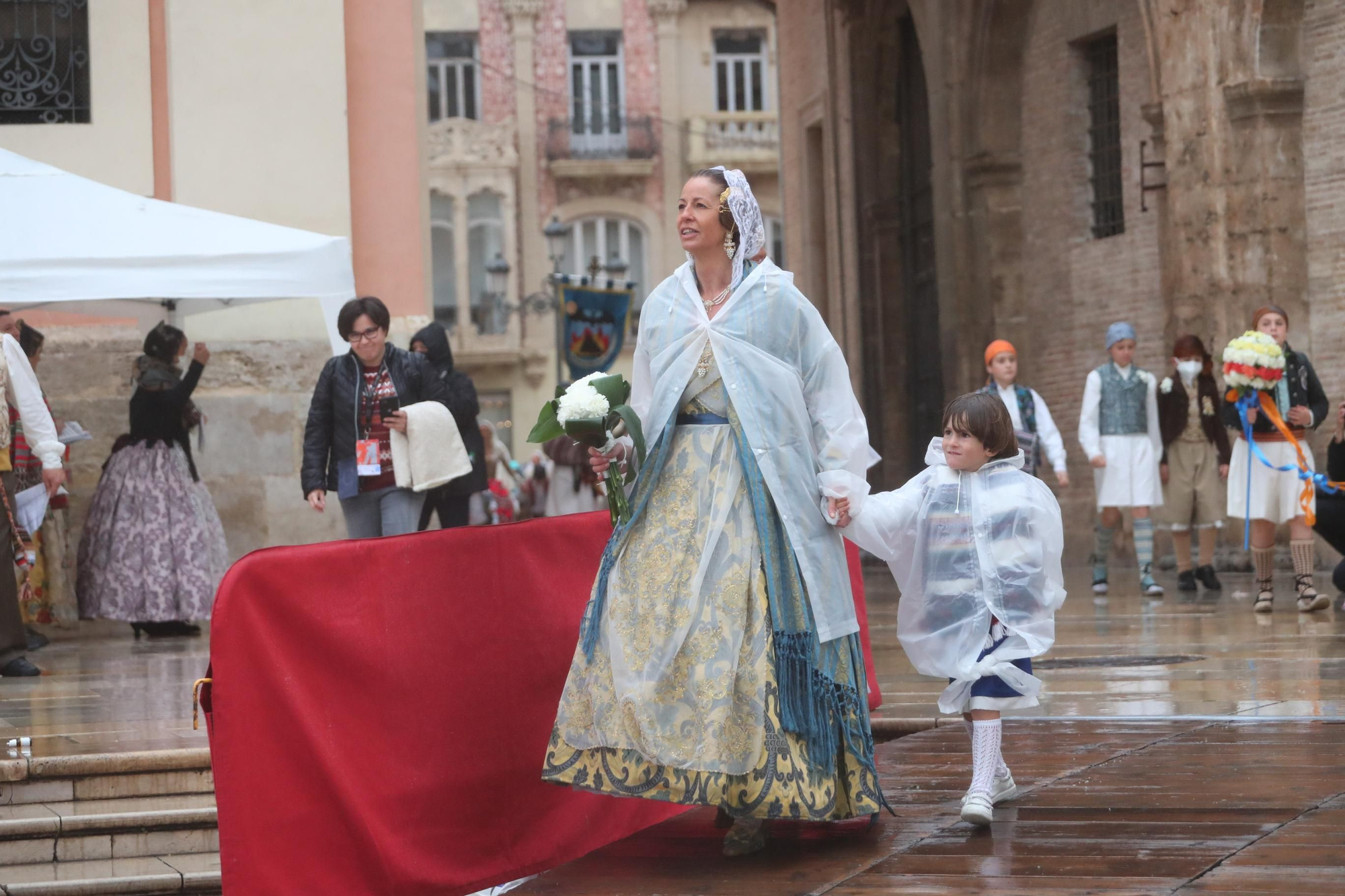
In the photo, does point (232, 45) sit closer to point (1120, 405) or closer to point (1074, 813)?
point (1120, 405)

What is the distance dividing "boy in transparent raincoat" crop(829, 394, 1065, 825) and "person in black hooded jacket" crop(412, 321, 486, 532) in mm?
3852

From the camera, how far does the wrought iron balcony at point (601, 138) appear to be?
44.2 m

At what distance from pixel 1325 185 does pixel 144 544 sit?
31.3 feet

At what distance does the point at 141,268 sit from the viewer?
9336mm

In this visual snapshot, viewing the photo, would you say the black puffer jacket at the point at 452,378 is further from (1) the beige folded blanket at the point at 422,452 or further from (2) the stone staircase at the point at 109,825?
(2) the stone staircase at the point at 109,825

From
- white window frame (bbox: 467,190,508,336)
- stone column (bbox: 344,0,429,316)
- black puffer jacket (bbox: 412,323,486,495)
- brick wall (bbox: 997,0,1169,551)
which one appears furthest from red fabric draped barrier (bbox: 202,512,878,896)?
white window frame (bbox: 467,190,508,336)

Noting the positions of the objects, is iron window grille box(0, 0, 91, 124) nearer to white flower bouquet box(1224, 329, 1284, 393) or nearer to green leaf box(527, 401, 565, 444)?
white flower bouquet box(1224, 329, 1284, 393)

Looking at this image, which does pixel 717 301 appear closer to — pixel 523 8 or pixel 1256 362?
pixel 1256 362

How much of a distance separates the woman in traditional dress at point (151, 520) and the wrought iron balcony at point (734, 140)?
3360 centimetres

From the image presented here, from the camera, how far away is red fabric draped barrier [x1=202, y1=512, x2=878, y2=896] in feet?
14.2

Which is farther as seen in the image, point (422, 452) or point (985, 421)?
point (422, 452)

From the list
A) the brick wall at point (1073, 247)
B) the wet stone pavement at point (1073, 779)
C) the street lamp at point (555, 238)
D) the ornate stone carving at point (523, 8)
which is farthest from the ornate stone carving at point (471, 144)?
the wet stone pavement at point (1073, 779)

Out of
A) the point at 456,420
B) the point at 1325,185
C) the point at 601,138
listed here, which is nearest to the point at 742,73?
the point at 601,138

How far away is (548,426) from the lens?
488 cm
